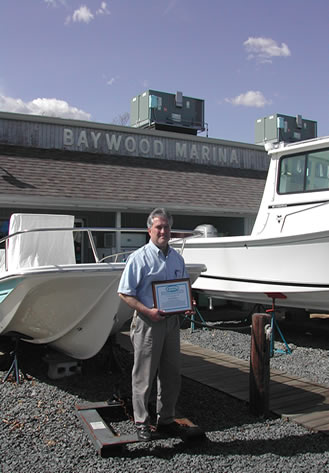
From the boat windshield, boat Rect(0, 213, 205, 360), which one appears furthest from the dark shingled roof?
boat Rect(0, 213, 205, 360)

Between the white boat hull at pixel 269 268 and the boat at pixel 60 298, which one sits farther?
the white boat hull at pixel 269 268

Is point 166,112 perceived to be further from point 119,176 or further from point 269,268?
point 269,268

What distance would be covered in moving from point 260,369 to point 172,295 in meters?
1.35

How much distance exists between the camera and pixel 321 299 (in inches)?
269

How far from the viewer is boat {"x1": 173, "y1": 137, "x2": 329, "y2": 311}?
22.0 ft

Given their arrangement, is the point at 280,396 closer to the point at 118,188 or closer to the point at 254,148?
the point at 118,188

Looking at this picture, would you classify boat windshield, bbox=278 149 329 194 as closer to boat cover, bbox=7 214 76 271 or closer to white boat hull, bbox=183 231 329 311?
white boat hull, bbox=183 231 329 311

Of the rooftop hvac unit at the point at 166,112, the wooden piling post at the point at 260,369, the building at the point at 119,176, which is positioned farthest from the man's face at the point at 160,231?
the rooftop hvac unit at the point at 166,112

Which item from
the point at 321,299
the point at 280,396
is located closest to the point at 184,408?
the point at 280,396

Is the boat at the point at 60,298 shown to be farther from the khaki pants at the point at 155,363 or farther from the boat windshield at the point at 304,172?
the boat windshield at the point at 304,172

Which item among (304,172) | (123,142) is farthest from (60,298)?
(123,142)

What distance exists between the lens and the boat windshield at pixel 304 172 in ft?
24.2

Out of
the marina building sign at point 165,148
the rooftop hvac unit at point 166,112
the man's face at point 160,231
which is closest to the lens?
the man's face at point 160,231

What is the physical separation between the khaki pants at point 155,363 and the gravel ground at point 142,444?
28 cm
